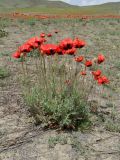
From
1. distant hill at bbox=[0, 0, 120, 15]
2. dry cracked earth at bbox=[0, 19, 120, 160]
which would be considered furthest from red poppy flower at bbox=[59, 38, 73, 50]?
distant hill at bbox=[0, 0, 120, 15]

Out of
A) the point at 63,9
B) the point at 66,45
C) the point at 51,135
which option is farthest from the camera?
the point at 63,9

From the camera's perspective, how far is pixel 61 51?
5.85 metres

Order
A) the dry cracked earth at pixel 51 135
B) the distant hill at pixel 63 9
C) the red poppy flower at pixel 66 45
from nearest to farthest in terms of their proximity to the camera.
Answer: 1. the dry cracked earth at pixel 51 135
2. the red poppy flower at pixel 66 45
3. the distant hill at pixel 63 9

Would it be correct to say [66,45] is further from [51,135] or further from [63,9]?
[63,9]

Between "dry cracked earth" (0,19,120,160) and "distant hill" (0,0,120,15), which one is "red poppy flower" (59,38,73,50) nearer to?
"dry cracked earth" (0,19,120,160)

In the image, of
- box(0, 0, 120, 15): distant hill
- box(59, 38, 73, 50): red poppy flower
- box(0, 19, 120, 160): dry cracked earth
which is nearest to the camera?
box(0, 19, 120, 160): dry cracked earth

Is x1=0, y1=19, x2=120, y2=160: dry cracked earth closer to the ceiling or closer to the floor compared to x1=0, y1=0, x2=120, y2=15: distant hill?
closer to the ceiling

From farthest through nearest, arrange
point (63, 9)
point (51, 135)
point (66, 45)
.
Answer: point (63, 9), point (51, 135), point (66, 45)

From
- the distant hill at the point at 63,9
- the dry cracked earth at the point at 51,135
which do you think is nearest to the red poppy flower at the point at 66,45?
the dry cracked earth at the point at 51,135

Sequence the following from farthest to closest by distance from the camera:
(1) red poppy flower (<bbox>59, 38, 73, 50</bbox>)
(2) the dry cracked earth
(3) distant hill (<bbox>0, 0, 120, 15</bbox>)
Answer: (3) distant hill (<bbox>0, 0, 120, 15</bbox>) → (1) red poppy flower (<bbox>59, 38, 73, 50</bbox>) → (2) the dry cracked earth

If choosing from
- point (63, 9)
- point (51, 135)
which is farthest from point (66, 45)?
point (63, 9)

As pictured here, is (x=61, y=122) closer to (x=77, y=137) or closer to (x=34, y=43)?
(x=77, y=137)

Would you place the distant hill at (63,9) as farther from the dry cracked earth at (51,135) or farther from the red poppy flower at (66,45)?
the red poppy flower at (66,45)

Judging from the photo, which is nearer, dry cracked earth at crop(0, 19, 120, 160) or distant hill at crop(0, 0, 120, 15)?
dry cracked earth at crop(0, 19, 120, 160)
